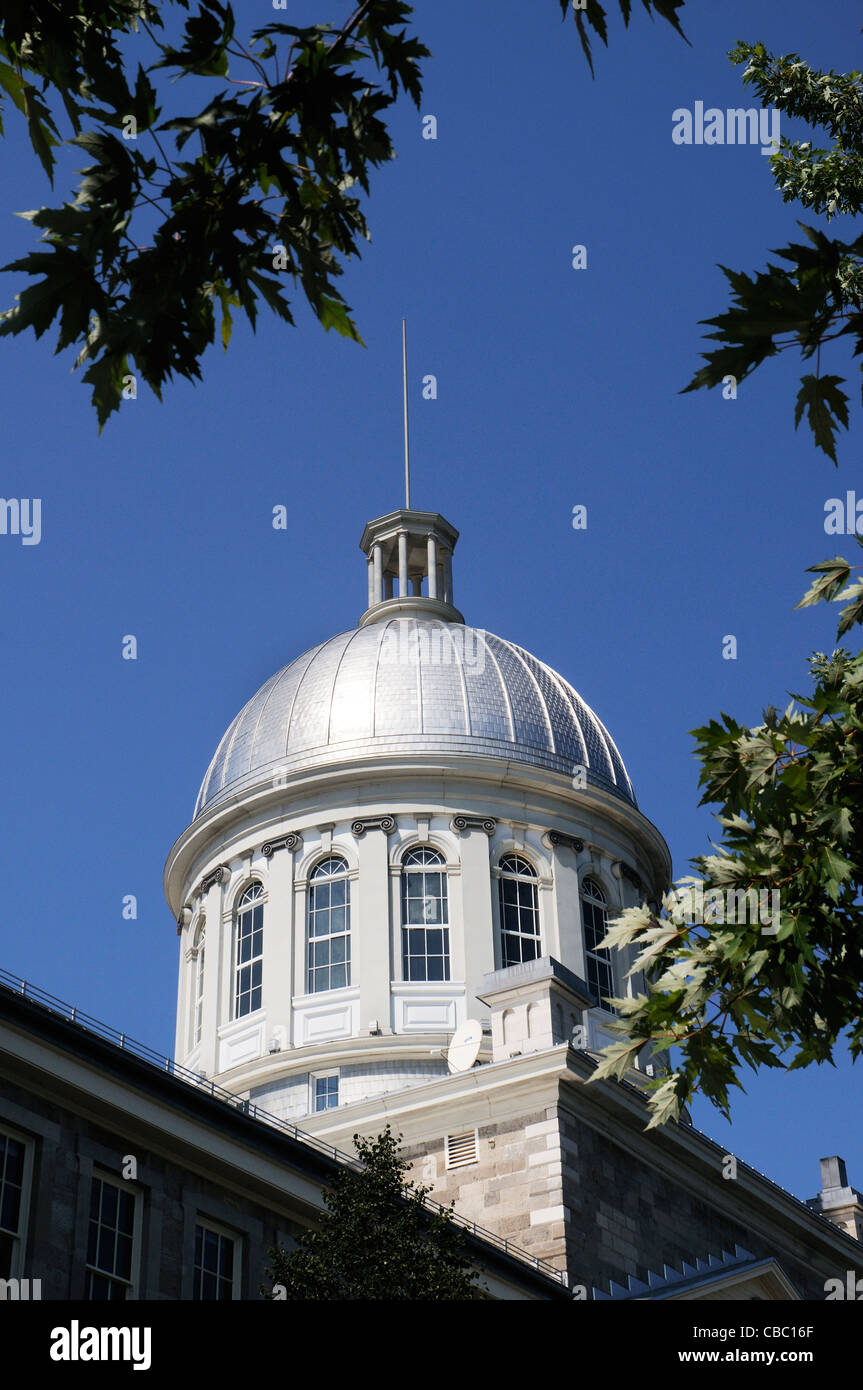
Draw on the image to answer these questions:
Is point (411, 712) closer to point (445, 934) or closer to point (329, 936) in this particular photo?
point (445, 934)

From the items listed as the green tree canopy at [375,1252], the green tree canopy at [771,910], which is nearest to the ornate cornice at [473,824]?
the green tree canopy at [375,1252]

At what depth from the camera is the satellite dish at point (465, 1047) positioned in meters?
35.3

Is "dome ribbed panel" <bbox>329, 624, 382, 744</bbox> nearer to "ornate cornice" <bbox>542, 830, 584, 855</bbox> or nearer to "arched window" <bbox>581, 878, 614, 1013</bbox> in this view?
"ornate cornice" <bbox>542, 830, 584, 855</bbox>

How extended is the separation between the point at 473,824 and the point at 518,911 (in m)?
2.38

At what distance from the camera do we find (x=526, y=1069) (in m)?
31.0

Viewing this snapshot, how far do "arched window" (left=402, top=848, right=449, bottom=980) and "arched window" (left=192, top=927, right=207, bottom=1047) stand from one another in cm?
629

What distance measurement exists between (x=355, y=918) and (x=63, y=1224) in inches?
848

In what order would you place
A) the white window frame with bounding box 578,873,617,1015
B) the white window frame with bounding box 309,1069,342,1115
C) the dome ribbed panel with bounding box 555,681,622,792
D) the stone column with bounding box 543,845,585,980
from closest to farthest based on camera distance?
the white window frame with bounding box 309,1069,342,1115 → the stone column with bounding box 543,845,585,980 → the white window frame with bounding box 578,873,617,1015 → the dome ribbed panel with bounding box 555,681,622,792

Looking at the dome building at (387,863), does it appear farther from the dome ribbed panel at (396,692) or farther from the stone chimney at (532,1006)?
the stone chimney at (532,1006)

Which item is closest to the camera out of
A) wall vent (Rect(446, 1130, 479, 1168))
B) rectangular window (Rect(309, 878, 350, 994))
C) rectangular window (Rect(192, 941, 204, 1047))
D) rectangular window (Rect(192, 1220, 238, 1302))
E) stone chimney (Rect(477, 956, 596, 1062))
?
rectangular window (Rect(192, 1220, 238, 1302))

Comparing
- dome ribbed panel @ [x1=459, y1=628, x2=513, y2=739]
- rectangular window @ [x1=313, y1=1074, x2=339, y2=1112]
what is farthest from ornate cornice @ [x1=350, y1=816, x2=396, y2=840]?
rectangular window @ [x1=313, y1=1074, x2=339, y2=1112]

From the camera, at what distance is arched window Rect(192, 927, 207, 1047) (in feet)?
146

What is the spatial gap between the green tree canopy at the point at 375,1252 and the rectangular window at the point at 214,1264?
3.78ft
